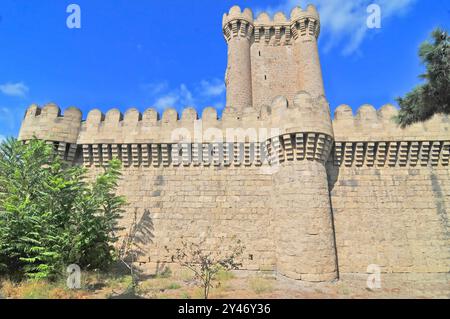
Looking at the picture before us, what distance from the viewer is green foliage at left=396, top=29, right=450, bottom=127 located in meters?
7.48

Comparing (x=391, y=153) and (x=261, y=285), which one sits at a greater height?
(x=391, y=153)

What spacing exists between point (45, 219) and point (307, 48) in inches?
694

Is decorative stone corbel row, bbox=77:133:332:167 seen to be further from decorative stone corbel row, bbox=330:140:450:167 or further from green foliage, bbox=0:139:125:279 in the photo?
green foliage, bbox=0:139:125:279

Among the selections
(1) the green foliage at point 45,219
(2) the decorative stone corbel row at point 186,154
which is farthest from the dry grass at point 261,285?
(1) the green foliage at point 45,219

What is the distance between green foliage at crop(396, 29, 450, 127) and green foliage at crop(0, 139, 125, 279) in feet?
35.5

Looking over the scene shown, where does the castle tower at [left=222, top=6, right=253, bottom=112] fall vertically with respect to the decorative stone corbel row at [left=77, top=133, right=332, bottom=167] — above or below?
above

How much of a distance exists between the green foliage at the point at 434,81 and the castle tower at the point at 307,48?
8.39 m

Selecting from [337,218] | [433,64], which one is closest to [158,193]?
[337,218]

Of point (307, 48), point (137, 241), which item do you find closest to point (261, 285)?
point (137, 241)

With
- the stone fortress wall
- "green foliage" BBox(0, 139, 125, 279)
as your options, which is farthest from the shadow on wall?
"green foliage" BBox(0, 139, 125, 279)

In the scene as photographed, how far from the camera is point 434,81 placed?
7762mm

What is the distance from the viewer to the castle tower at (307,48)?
17.0 m

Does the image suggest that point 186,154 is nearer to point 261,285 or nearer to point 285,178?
point 285,178
